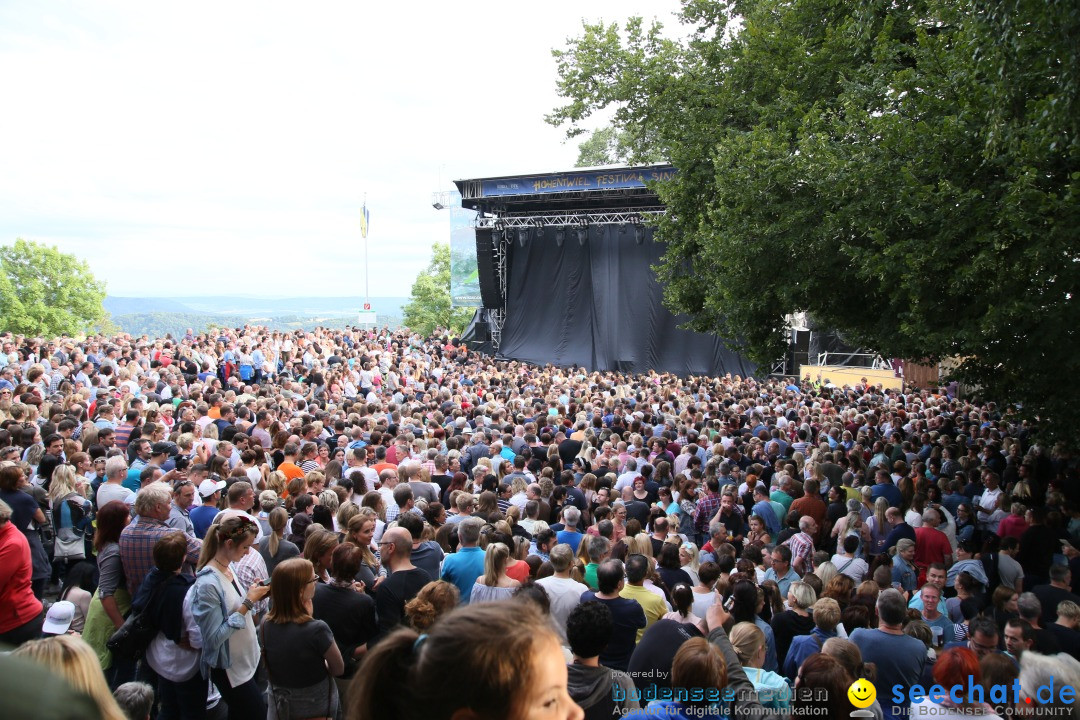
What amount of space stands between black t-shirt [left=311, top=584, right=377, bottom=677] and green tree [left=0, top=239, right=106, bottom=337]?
5806cm

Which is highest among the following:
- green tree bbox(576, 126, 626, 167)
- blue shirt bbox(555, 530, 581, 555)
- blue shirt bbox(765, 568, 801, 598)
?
green tree bbox(576, 126, 626, 167)

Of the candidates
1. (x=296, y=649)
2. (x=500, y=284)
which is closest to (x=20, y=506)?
(x=296, y=649)

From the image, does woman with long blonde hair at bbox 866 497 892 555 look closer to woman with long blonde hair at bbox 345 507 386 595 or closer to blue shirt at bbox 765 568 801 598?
blue shirt at bbox 765 568 801 598

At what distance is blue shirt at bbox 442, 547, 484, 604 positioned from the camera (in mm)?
5078

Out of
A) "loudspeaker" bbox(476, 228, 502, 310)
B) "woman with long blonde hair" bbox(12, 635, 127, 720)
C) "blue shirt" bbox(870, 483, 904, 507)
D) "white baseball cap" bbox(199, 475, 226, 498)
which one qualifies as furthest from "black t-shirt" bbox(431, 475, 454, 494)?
"loudspeaker" bbox(476, 228, 502, 310)

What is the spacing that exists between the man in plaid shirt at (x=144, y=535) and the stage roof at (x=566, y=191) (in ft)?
64.1

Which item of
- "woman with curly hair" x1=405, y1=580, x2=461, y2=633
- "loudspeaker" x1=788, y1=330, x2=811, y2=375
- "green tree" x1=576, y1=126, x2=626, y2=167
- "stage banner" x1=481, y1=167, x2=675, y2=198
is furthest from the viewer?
"green tree" x1=576, y1=126, x2=626, y2=167

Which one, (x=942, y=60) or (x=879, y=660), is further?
(x=942, y=60)

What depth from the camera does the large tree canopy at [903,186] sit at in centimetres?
637

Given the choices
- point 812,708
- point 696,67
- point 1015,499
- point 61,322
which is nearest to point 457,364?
point 696,67

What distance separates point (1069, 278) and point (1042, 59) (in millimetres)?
2015

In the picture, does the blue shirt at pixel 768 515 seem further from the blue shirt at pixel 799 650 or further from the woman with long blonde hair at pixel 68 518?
the woman with long blonde hair at pixel 68 518

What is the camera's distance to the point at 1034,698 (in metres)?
3.37

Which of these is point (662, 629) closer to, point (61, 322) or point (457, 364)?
point (457, 364)
